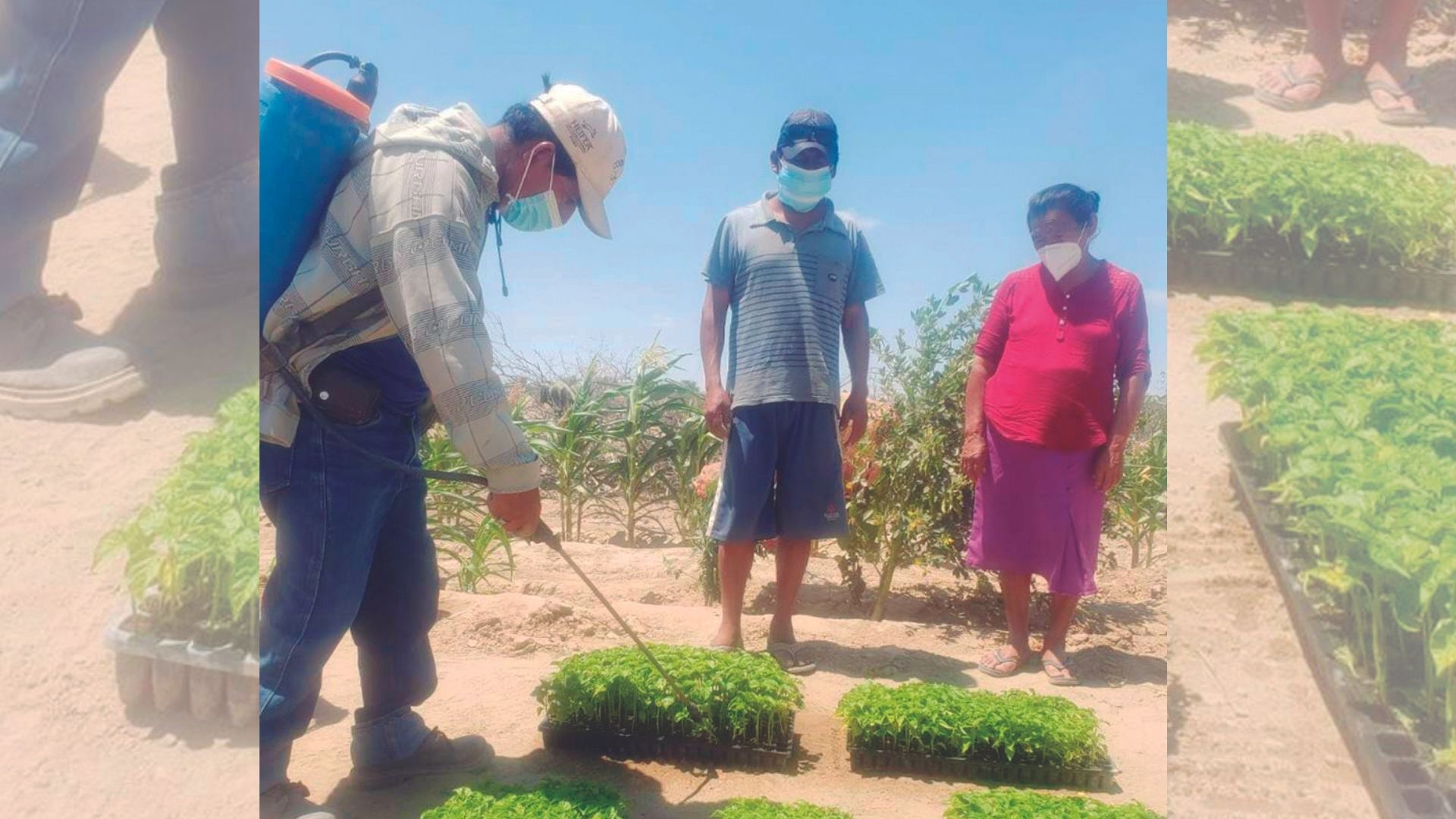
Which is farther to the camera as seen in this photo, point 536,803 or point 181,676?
point 536,803

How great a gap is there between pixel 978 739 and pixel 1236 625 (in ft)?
3.99

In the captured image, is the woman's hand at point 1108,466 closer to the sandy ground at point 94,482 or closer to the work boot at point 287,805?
the work boot at point 287,805

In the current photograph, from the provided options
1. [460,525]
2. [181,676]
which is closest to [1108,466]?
[181,676]

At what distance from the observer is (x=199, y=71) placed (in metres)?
1.68

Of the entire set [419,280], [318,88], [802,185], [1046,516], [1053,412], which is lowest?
[1046,516]

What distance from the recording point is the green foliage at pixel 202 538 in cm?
161

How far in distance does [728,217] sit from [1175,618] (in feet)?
7.35

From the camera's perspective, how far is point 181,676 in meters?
1.74

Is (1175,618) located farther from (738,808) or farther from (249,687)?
(249,687)

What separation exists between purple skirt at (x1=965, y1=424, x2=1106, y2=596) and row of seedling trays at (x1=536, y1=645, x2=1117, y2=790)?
0.65m

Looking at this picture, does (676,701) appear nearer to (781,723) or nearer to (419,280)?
(781,723)

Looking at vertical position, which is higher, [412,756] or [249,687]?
[249,687]

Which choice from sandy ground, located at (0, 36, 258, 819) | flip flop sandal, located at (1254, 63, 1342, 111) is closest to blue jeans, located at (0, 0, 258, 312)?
sandy ground, located at (0, 36, 258, 819)

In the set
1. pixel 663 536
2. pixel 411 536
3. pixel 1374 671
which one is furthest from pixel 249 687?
pixel 663 536
